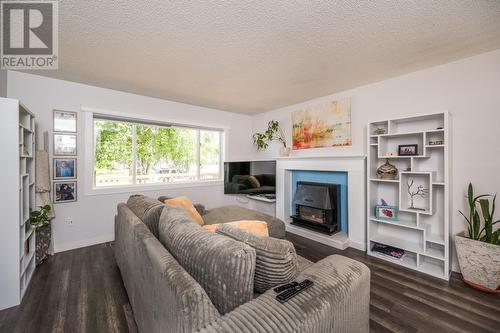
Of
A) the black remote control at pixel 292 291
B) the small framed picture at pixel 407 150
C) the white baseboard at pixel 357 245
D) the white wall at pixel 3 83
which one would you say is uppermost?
the white wall at pixel 3 83

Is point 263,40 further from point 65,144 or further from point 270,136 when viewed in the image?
point 65,144

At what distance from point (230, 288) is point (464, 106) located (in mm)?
3091

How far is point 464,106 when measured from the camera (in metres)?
2.31

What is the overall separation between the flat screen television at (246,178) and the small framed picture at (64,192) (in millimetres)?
2472

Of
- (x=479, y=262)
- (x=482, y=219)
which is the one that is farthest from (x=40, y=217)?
(x=482, y=219)

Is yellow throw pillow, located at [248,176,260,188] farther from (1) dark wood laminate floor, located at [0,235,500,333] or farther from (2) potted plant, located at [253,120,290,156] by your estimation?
(1) dark wood laminate floor, located at [0,235,500,333]

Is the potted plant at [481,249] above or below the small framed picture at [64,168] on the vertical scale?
below

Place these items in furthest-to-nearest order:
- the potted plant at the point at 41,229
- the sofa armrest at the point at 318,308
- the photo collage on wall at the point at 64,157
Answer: the photo collage on wall at the point at 64,157, the potted plant at the point at 41,229, the sofa armrest at the point at 318,308

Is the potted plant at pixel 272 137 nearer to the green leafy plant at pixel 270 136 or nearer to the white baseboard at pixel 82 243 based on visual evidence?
the green leafy plant at pixel 270 136

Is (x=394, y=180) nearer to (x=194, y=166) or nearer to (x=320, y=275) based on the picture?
(x=320, y=275)

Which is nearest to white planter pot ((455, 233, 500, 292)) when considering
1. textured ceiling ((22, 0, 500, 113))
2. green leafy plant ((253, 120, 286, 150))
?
textured ceiling ((22, 0, 500, 113))

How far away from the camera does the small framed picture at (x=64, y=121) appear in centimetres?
286

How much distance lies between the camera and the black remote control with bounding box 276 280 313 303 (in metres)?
0.94

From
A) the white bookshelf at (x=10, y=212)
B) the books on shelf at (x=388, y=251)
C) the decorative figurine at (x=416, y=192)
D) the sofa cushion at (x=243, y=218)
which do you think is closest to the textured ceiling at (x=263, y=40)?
the white bookshelf at (x=10, y=212)
